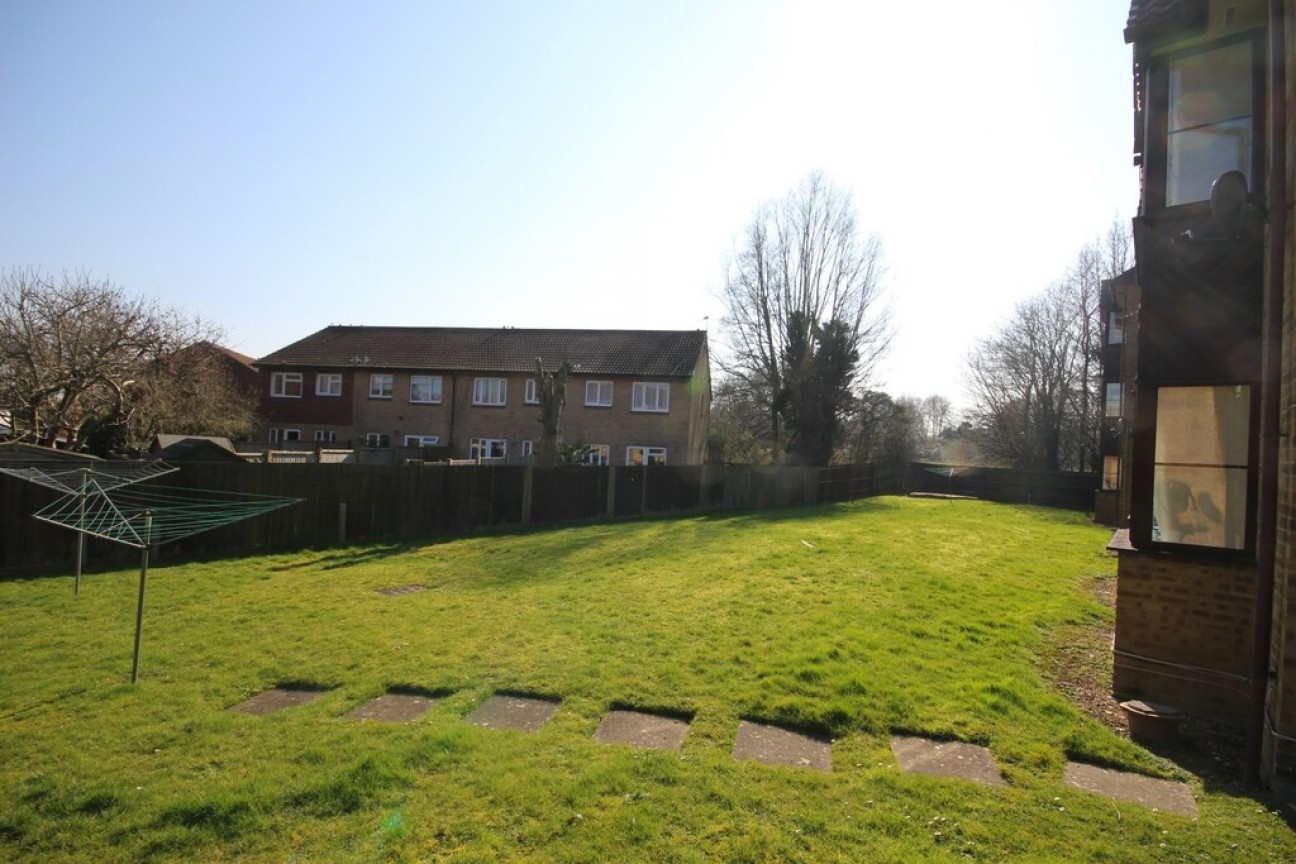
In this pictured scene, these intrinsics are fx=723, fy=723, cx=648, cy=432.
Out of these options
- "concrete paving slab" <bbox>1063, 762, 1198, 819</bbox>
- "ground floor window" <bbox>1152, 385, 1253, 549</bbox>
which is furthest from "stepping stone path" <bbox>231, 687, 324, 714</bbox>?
"ground floor window" <bbox>1152, 385, 1253, 549</bbox>

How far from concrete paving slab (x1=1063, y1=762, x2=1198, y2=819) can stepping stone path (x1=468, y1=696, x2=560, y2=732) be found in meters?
3.62

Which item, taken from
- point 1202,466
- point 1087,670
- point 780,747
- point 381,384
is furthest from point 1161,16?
point 381,384

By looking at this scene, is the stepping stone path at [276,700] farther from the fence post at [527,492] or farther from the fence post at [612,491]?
the fence post at [612,491]

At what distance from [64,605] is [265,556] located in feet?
13.8

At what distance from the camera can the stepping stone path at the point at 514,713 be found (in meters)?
5.41

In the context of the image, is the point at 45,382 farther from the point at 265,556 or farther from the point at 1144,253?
the point at 1144,253

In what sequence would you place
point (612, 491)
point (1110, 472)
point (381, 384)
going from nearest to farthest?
1. point (612, 491)
2. point (1110, 472)
3. point (381, 384)

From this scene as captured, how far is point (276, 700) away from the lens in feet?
19.9

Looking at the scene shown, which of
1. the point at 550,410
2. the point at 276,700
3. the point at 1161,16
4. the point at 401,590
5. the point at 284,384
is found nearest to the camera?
the point at 276,700

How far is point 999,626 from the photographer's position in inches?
331

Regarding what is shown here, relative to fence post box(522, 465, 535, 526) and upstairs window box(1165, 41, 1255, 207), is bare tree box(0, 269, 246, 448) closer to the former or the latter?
fence post box(522, 465, 535, 526)

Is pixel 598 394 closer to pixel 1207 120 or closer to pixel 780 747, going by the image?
pixel 1207 120

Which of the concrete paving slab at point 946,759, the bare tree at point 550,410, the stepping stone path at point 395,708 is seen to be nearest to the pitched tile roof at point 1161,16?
the concrete paving slab at point 946,759

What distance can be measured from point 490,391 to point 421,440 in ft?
13.3
